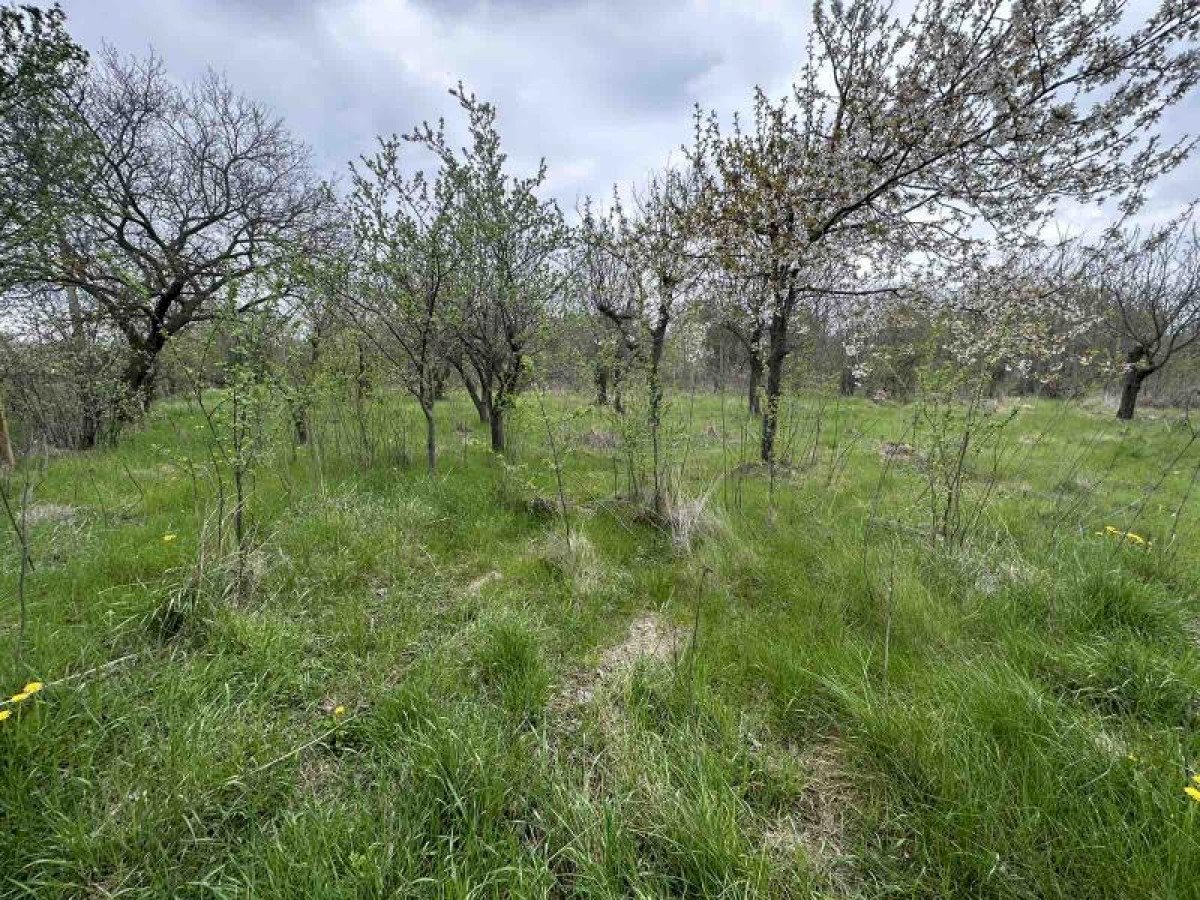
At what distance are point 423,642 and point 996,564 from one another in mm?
3910

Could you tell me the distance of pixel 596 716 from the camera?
210cm

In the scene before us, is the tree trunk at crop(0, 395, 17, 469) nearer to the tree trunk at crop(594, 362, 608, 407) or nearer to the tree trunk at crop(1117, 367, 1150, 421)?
the tree trunk at crop(594, 362, 608, 407)

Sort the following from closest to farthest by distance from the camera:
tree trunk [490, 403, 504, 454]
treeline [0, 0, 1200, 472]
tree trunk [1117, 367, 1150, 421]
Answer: treeline [0, 0, 1200, 472], tree trunk [490, 403, 504, 454], tree trunk [1117, 367, 1150, 421]

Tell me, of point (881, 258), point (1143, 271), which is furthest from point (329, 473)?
point (1143, 271)

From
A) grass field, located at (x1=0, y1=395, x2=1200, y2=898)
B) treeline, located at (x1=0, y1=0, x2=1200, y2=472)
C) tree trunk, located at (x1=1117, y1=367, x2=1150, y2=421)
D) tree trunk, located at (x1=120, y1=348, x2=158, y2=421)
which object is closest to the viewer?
grass field, located at (x1=0, y1=395, x2=1200, y2=898)

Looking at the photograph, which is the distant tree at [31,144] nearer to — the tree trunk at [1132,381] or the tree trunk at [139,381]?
the tree trunk at [139,381]

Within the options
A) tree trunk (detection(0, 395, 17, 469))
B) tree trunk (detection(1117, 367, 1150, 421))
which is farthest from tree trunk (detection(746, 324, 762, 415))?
tree trunk (detection(1117, 367, 1150, 421))

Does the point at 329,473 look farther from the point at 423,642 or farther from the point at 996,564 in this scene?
the point at 996,564

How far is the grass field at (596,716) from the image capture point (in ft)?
4.71

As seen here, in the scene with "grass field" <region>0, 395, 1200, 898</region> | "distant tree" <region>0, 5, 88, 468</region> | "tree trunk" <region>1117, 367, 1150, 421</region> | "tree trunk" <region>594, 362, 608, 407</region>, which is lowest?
"grass field" <region>0, 395, 1200, 898</region>

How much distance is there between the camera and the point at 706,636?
108 inches

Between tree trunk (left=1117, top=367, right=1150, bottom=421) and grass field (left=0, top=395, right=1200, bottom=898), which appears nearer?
grass field (left=0, top=395, right=1200, bottom=898)

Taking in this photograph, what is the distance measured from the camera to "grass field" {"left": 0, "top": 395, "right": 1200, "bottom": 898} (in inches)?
56.6

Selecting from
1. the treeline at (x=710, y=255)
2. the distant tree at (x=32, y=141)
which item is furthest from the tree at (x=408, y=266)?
the distant tree at (x=32, y=141)
